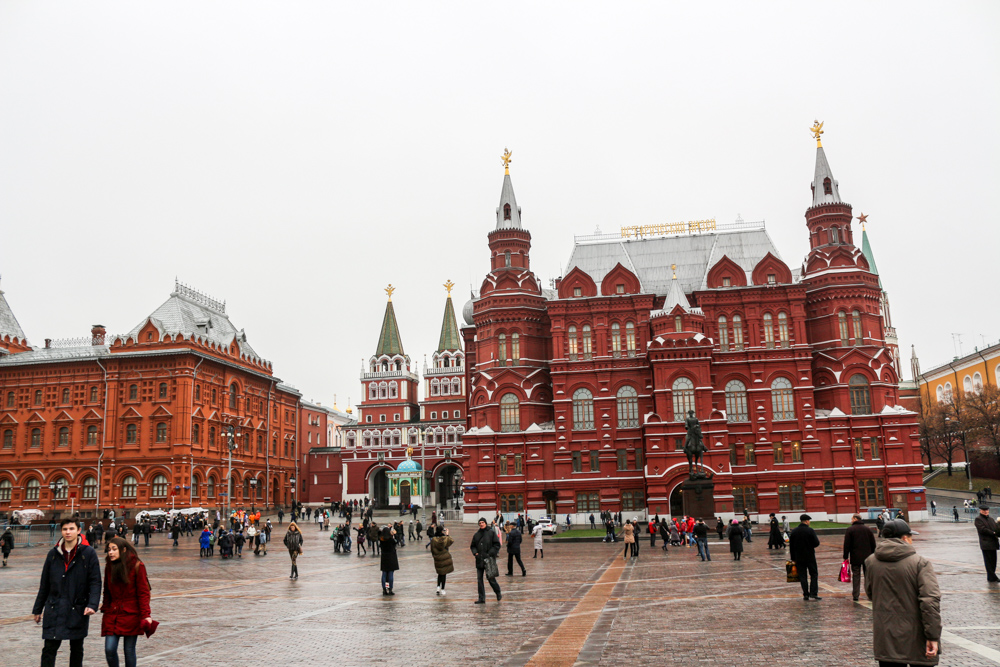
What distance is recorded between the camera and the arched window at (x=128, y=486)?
66.9 meters

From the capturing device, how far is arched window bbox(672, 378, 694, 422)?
5812 centimetres

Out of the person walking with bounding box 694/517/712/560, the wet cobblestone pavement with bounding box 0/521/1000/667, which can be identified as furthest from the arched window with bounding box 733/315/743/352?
the person walking with bounding box 694/517/712/560

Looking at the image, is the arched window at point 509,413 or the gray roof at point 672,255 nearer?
the arched window at point 509,413

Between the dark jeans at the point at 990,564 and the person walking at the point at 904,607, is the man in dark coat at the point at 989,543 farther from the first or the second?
the person walking at the point at 904,607

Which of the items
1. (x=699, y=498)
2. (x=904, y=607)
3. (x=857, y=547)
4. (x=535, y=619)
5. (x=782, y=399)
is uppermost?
(x=782, y=399)

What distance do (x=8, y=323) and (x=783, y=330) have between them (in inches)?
2827

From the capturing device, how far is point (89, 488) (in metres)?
67.8

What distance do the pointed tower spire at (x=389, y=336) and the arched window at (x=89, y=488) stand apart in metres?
43.0

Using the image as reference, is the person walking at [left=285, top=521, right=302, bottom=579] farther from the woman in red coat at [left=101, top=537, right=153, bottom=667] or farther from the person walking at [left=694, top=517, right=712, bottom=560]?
the woman in red coat at [left=101, top=537, right=153, bottom=667]

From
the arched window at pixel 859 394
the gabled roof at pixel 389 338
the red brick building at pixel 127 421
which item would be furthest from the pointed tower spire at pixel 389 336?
the arched window at pixel 859 394

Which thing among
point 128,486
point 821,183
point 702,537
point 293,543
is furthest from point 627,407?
point 128,486

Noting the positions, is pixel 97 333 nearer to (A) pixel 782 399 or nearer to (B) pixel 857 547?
(A) pixel 782 399

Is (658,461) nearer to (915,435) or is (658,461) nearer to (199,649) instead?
(915,435)

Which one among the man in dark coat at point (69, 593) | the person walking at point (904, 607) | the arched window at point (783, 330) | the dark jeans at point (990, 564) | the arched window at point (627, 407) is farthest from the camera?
the arched window at point (627, 407)
